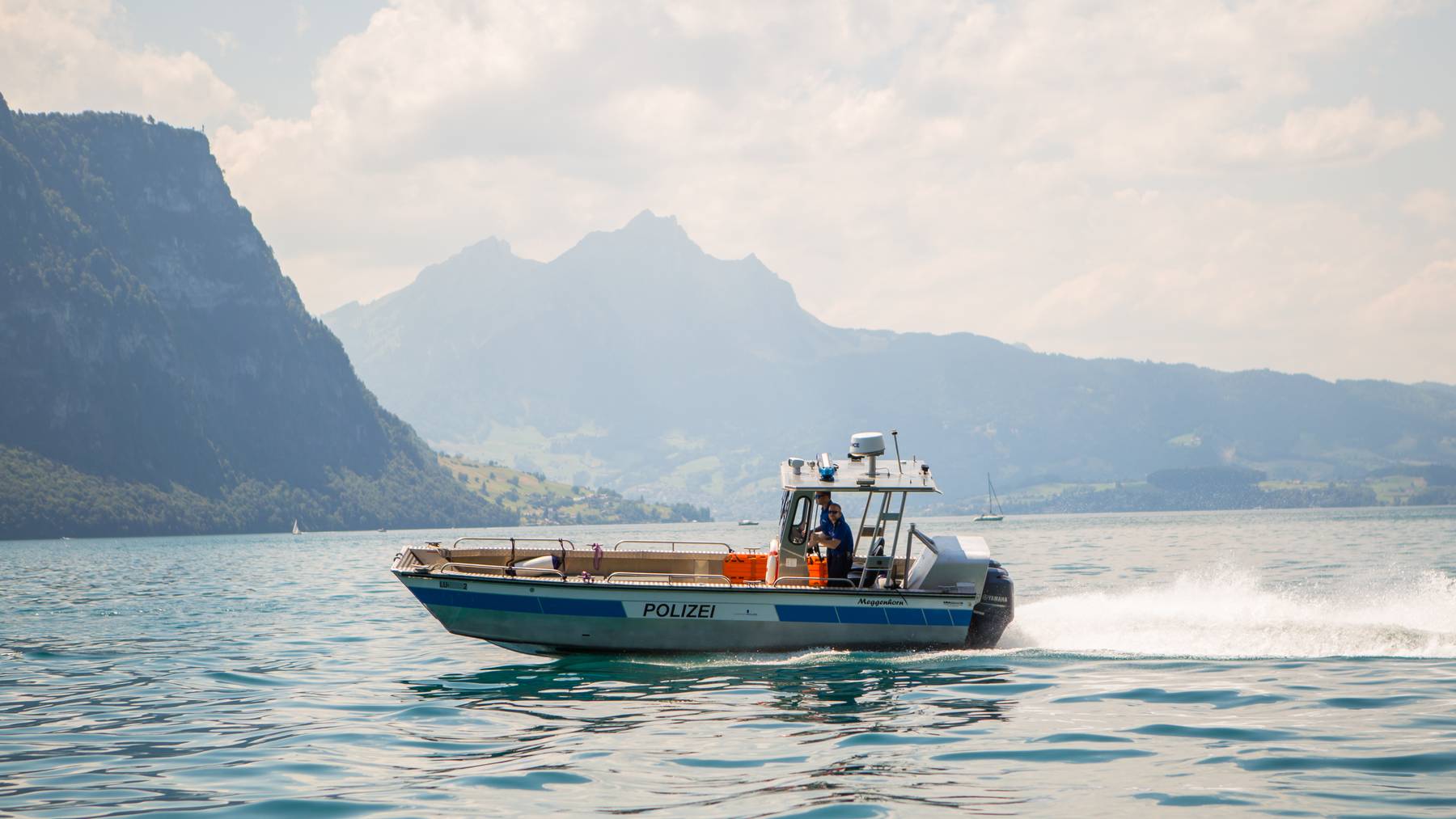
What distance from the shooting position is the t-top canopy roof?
1997 cm

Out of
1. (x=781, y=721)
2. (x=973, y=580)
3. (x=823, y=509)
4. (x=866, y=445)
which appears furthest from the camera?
(x=823, y=509)

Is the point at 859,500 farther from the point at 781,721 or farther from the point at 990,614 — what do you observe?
the point at 781,721

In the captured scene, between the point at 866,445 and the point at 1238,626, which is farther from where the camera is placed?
the point at 1238,626

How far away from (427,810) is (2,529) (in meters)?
214

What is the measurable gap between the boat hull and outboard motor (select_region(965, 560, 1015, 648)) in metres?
0.03

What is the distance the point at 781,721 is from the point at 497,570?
346 inches

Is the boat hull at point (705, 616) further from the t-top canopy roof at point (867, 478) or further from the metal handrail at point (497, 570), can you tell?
the t-top canopy roof at point (867, 478)

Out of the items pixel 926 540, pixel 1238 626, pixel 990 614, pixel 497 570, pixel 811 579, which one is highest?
pixel 926 540

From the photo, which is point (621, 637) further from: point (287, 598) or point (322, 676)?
point (287, 598)

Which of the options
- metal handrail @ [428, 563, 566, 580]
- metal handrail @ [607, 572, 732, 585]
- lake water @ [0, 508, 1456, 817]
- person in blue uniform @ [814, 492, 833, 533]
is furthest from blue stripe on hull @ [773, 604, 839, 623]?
metal handrail @ [428, 563, 566, 580]

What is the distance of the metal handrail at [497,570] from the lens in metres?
20.4

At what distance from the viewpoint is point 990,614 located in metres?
20.0

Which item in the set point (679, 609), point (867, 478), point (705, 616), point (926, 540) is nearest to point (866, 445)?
point (867, 478)

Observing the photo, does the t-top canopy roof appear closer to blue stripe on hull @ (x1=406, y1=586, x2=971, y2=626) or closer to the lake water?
blue stripe on hull @ (x1=406, y1=586, x2=971, y2=626)
